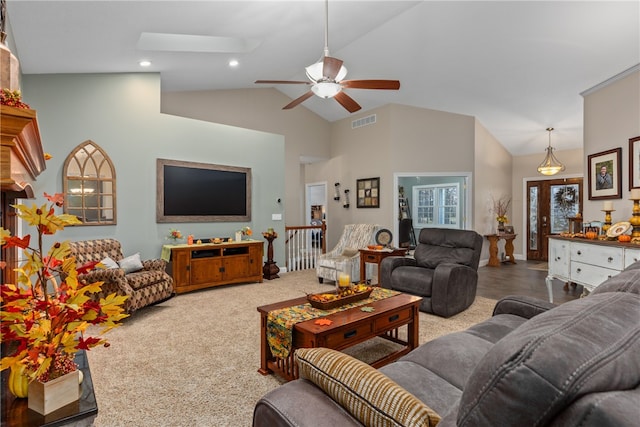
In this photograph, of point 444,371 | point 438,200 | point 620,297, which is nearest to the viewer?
point 620,297

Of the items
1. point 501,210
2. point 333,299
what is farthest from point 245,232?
point 501,210

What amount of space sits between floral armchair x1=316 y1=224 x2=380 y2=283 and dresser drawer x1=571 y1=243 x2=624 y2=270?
9.26ft

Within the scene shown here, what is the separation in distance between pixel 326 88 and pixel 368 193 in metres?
4.28

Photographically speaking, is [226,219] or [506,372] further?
[226,219]

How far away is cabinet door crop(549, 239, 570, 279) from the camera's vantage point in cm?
399

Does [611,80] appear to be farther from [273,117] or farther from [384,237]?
[273,117]

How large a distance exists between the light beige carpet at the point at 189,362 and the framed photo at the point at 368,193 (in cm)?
321

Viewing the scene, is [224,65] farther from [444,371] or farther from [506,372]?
[506,372]

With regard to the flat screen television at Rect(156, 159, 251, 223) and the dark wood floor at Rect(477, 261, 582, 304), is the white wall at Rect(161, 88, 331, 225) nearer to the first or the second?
the flat screen television at Rect(156, 159, 251, 223)

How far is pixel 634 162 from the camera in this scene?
3.84m

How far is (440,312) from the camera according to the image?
3.69 m

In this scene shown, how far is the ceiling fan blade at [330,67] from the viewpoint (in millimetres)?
2957

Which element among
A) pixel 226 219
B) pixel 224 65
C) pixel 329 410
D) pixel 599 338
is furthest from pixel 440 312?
pixel 224 65

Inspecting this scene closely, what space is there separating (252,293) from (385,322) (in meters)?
2.88
